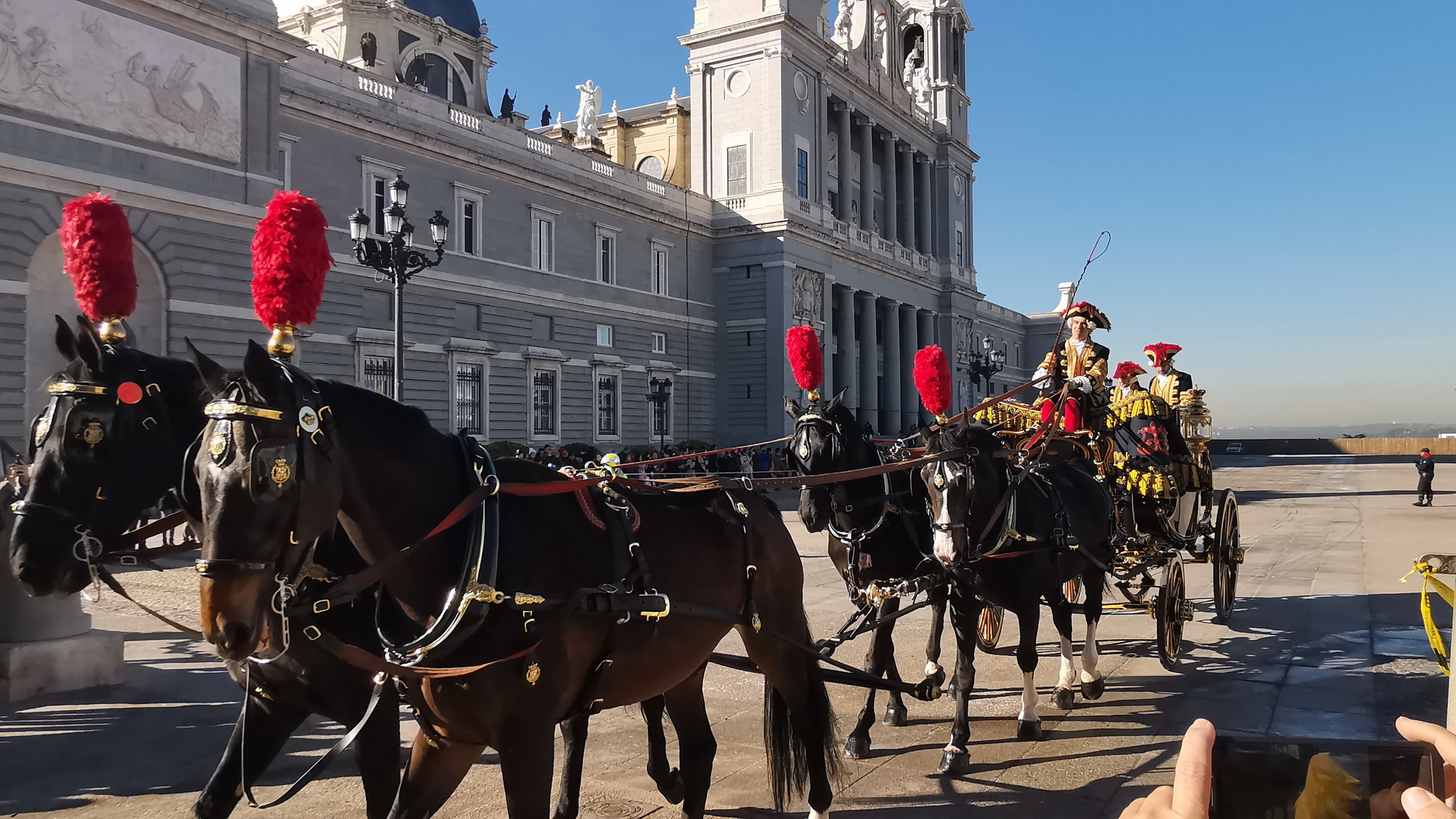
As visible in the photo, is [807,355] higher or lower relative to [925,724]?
higher

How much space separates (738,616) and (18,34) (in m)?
19.0

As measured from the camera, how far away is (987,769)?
18.0 feet

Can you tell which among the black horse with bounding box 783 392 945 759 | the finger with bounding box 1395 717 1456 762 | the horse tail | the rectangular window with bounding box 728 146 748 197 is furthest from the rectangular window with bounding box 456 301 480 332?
the finger with bounding box 1395 717 1456 762

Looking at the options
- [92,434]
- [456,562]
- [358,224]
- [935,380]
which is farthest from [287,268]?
[358,224]

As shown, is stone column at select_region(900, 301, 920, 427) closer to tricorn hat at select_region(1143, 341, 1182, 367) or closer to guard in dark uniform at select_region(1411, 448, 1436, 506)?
guard in dark uniform at select_region(1411, 448, 1436, 506)

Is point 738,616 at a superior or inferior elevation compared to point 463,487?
inferior

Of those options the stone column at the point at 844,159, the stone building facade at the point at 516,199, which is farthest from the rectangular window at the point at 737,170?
the stone column at the point at 844,159

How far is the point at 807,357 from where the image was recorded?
21.7 ft

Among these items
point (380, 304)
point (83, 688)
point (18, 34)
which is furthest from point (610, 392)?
point (83, 688)

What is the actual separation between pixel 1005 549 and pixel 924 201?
174 ft

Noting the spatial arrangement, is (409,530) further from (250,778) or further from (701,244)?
(701,244)

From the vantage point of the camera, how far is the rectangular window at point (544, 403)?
103 ft

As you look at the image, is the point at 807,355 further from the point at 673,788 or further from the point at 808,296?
the point at 808,296

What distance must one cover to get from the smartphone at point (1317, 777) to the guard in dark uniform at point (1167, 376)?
8698 mm
